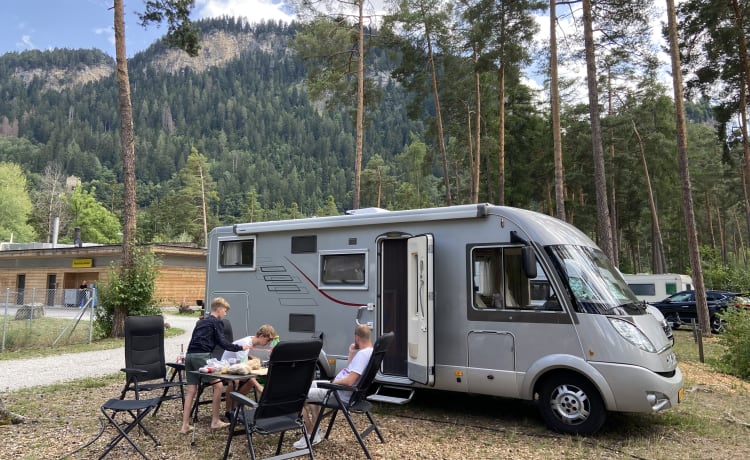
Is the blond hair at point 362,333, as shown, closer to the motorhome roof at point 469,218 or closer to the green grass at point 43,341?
the motorhome roof at point 469,218

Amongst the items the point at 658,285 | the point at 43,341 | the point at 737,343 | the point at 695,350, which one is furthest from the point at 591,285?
the point at 658,285

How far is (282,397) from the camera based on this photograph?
14.5ft

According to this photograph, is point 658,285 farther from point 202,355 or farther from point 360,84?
point 202,355

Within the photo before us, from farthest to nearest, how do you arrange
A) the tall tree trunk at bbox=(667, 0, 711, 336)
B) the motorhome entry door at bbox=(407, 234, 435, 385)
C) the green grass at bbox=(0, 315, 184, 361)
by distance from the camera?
the tall tree trunk at bbox=(667, 0, 711, 336) < the green grass at bbox=(0, 315, 184, 361) < the motorhome entry door at bbox=(407, 234, 435, 385)

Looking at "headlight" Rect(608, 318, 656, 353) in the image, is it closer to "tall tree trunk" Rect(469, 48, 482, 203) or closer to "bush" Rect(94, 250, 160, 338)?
"bush" Rect(94, 250, 160, 338)

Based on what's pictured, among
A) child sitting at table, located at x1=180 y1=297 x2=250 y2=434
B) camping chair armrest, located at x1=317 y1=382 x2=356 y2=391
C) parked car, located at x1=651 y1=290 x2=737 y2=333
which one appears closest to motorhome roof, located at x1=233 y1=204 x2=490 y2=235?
child sitting at table, located at x1=180 y1=297 x2=250 y2=434

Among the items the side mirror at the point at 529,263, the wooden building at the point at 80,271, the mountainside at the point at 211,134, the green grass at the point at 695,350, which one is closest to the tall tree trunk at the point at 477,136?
the green grass at the point at 695,350

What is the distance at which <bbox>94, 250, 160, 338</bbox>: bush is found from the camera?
14.0 m

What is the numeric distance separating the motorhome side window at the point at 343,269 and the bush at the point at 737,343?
23.2ft

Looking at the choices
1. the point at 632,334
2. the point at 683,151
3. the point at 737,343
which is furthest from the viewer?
the point at 683,151

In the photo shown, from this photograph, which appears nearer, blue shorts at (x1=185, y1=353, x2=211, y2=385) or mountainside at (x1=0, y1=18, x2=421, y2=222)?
blue shorts at (x1=185, y1=353, x2=211, y2=385)

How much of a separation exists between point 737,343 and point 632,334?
5.61 metres

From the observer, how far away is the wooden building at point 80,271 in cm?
2772

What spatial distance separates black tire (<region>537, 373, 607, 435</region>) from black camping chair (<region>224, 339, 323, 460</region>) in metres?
2.74
